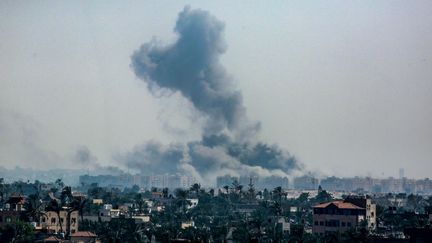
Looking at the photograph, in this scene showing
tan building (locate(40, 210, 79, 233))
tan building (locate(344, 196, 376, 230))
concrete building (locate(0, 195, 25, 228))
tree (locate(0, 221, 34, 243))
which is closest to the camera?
tree (locate(0, 221, 34, 243))

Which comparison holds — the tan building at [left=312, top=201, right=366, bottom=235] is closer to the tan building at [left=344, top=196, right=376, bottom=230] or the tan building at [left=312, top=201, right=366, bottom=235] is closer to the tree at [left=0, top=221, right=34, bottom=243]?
the tan building at [left=344, top=196, right=376, bottom=230]

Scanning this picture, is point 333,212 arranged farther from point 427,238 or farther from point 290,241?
point 427,238

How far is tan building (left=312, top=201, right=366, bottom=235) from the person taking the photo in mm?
118500

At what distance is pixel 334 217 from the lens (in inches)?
4683

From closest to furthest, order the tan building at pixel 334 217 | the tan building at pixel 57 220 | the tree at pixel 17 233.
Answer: the tree at pixel 17 233 → the tan building at pixel 57 220 → the tan building at pixel 334 217

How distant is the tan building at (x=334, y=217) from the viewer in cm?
11850

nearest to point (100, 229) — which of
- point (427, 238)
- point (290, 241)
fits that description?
point (290, 241)

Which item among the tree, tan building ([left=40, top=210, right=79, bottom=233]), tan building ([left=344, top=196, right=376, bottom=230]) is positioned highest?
tan building ([left=344, top=196, right=376, bottom=230])

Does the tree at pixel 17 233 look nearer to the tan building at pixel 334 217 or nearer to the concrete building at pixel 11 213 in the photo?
the concrete building at pixel 11 213

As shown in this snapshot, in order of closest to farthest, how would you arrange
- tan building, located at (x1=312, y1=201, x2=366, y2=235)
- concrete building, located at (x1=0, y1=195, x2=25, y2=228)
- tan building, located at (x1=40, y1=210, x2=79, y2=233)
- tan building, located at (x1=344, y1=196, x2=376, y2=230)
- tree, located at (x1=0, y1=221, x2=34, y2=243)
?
tree, located at (x1=0, y1=221, x2=34, y2=243) < concrete building, located at (x1=0, y1=195, x2=25, y2=228) < tan building, located at (x1=40, y1=210, x2=79, y2=233) < tan building, located at (x1=312, y1=201, x2=366, y2=235) < tan building, located at (x1=344, y1=196, x2=376, y2=230)

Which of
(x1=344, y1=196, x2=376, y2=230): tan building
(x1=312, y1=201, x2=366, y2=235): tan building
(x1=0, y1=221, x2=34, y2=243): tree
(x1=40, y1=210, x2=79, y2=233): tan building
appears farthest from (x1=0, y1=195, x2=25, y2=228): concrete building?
(x1=344, y1=196, x2=376, y2=230): tan building

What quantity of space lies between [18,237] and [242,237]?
764 inches

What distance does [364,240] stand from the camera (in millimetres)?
83062

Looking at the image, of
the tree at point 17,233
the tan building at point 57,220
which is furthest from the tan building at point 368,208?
the tree at point 17,233
